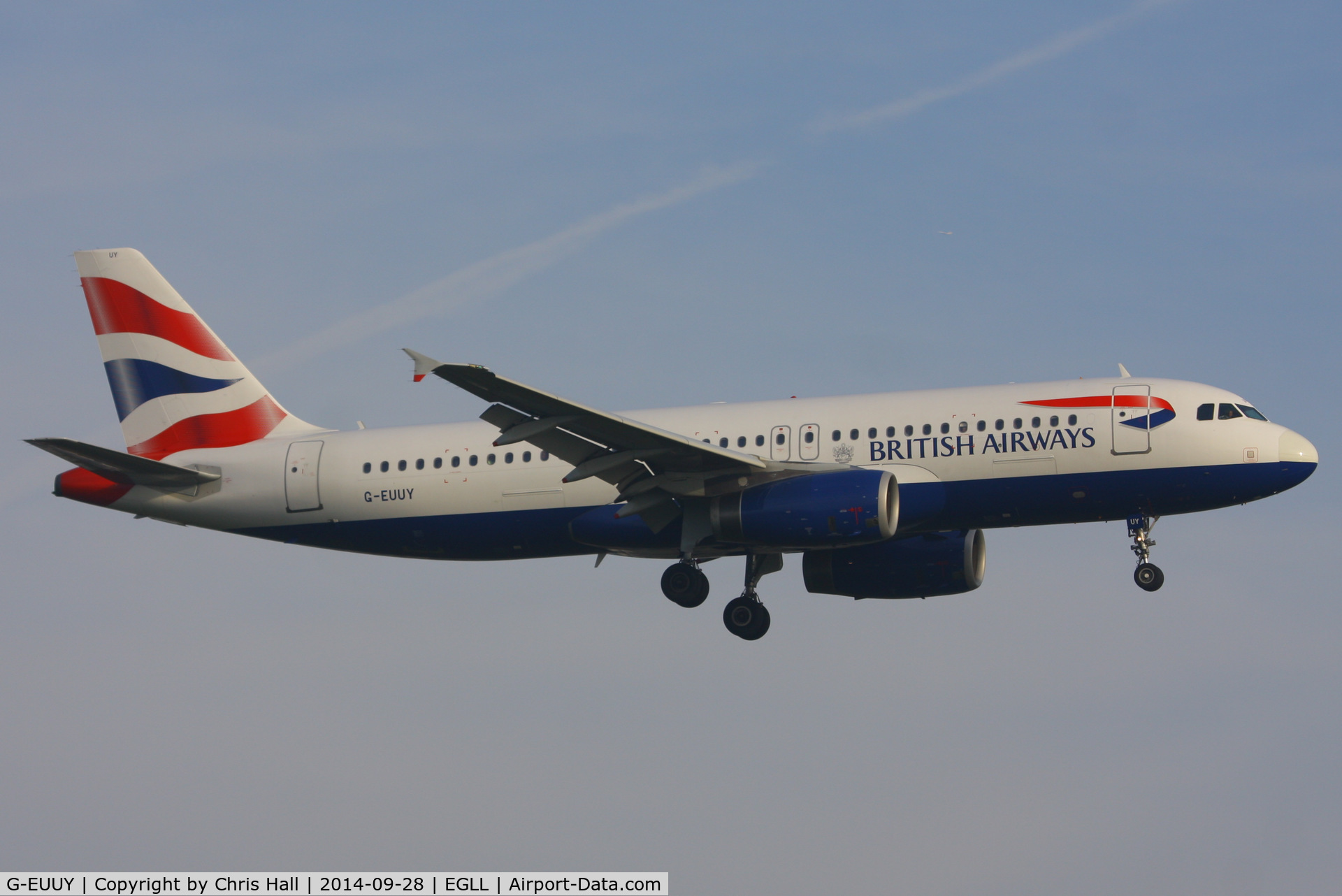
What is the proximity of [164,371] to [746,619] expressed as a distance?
1528 cm

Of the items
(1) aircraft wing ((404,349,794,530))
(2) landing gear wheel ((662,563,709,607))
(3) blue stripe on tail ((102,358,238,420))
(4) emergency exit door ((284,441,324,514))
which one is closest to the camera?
(1) aircraft wing ((404,349,794,530))

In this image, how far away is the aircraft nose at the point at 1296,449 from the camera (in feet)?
96.5

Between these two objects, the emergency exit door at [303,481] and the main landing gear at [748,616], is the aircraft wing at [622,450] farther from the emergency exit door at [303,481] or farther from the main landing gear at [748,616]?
the emergency exit door at [303,481]

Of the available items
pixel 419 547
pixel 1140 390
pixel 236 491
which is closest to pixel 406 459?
pixel 419 547

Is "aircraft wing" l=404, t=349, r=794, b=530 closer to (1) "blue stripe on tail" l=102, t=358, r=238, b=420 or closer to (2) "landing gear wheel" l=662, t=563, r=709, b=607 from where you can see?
(2) "landing gear wheel" l=662, t=563, r=709, b=607

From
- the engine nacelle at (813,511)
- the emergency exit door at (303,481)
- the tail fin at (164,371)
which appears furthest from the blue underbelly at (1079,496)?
the tail fin at (164,371)

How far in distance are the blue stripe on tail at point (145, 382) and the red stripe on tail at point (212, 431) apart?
0.81 m

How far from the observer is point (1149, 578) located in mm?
30594

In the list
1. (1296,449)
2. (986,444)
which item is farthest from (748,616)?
(1296,449)

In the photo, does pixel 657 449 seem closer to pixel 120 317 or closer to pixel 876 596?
pixel 876 596

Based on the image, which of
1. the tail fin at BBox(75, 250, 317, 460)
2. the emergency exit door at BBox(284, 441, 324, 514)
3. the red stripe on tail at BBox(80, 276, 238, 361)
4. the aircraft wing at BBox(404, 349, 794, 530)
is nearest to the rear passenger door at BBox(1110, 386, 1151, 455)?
the aircraft wing at BBox(404, 349, 794, 530)

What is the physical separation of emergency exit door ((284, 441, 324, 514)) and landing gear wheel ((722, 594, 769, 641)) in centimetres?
958

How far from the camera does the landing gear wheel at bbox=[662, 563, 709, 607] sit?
32.5 meters

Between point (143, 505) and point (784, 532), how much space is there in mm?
15202
